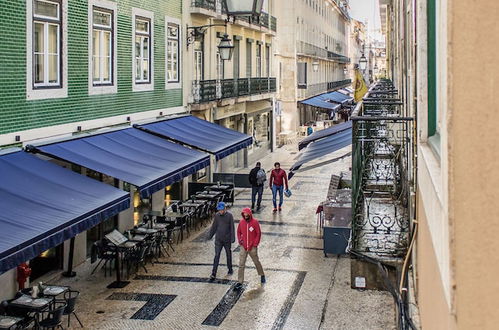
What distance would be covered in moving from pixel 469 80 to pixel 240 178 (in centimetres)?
2144

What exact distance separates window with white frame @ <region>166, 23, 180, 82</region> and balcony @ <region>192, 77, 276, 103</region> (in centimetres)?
149

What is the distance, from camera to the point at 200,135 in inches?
776

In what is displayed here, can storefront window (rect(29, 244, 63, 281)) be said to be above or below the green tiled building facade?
below

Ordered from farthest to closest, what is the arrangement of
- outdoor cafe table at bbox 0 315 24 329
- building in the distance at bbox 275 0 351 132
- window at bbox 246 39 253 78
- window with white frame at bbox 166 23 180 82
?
building in the distance at bbox 275 0 351 132 < window at bbox 246 39 253 78 < window with white frame at bbox 166 23 180 82 < outdoor cafe table at bbox 0 315 24 329

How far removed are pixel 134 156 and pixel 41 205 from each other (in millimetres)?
4895

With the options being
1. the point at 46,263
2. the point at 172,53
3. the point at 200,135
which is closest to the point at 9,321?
the point at 46,263

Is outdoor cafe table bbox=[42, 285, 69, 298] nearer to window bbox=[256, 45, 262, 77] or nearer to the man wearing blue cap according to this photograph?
the man wearing blue cap

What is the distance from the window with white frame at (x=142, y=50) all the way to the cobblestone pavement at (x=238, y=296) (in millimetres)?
5570

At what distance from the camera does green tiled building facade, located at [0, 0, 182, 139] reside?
38.6ft

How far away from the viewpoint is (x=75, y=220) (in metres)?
9.89

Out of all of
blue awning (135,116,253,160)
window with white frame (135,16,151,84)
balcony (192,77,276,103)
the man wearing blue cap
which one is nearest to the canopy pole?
the man wearing blue cap

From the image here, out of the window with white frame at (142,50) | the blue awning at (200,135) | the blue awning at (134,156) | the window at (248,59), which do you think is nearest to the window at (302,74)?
the window at (248,59)

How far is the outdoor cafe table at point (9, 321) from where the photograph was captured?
8.70 m

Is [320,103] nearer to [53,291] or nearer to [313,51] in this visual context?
[313,51]
